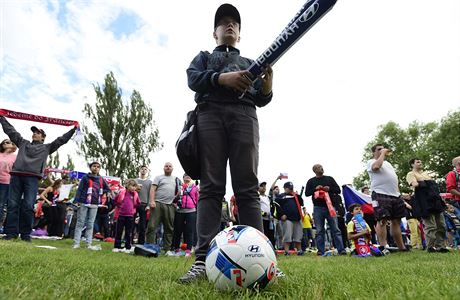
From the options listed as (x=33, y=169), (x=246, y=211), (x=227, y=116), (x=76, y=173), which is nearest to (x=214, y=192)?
(x=246, y=211)

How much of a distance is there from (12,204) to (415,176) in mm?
8489

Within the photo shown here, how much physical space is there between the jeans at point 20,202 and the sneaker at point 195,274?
5.91m

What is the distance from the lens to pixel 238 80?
2.58 metres

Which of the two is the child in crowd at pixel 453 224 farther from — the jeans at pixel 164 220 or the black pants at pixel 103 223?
the black pants at pixel 103 223

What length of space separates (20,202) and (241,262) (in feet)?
22.2

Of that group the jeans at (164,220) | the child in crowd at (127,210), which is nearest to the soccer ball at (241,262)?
the jeans at (164,220)

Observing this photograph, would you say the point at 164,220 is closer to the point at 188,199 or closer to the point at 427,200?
the point at 188,199

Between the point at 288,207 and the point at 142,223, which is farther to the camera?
the point at 288,207

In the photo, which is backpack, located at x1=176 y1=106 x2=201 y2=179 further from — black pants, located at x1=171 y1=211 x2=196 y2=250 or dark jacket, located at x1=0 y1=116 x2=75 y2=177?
black pants, located at x1=171 y1=211 x2=196 y2=250

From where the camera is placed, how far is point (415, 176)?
294 inches

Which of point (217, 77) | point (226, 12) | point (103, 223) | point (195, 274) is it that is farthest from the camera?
point (103, 223)

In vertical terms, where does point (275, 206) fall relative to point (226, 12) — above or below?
below

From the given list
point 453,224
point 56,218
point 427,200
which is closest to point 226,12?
point 427,200

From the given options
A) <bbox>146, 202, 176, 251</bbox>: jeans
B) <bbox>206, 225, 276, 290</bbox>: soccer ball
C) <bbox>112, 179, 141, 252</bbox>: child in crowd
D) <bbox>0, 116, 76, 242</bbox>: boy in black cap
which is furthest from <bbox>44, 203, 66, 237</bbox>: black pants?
<bbox>206, 225, 276, 290</bbox>: soccer ball
